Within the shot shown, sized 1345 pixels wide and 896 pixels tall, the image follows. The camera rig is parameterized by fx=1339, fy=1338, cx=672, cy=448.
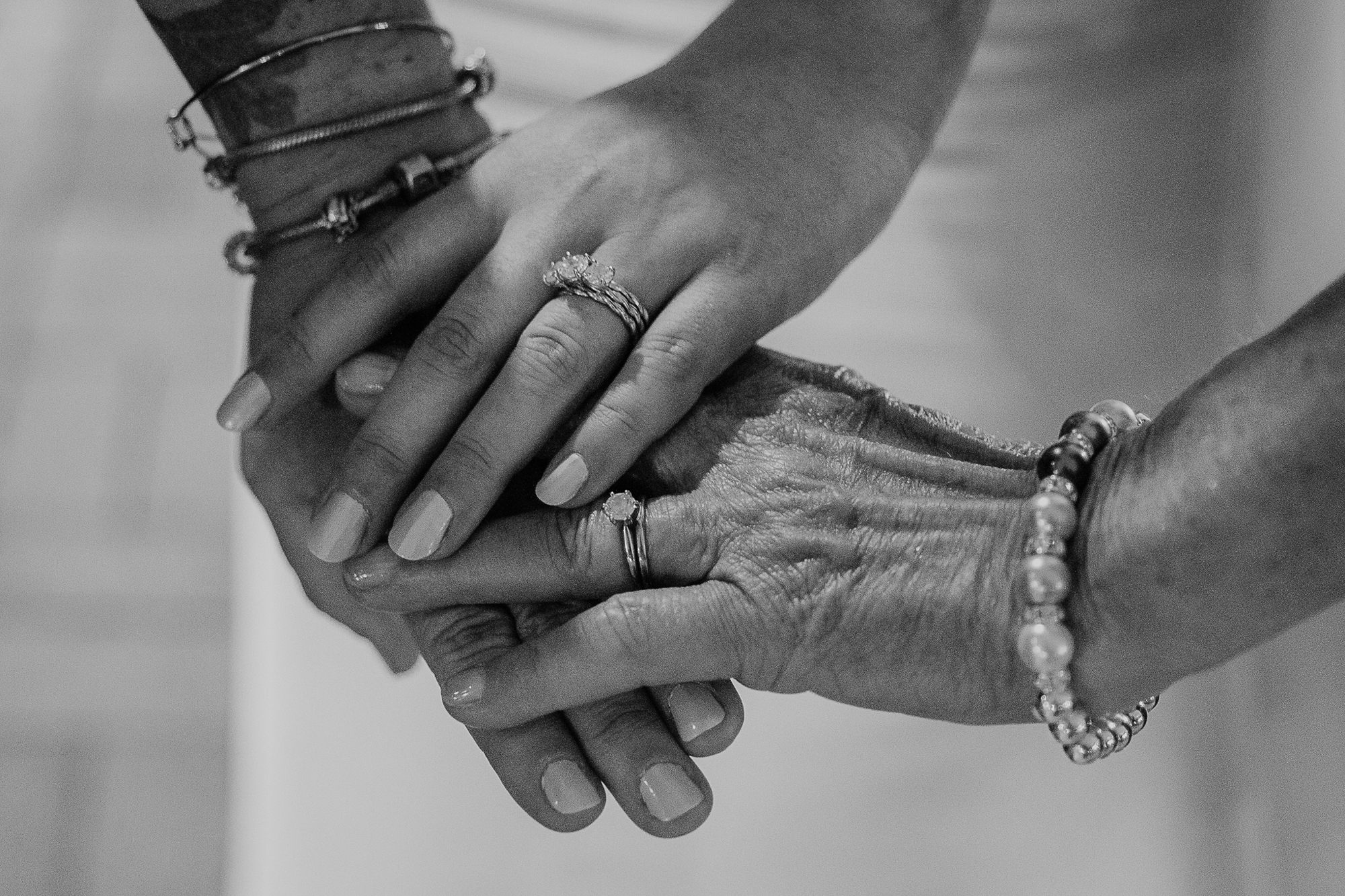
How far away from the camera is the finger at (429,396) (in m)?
0.81

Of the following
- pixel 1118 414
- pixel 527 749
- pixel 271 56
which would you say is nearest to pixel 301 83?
pixel 271 56

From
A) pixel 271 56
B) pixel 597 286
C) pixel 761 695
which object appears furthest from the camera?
pixel 761 695

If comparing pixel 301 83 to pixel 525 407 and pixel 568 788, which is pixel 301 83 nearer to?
pixel 525 407

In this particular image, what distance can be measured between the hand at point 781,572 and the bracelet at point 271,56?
1.20 ft

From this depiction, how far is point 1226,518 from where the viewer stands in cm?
61

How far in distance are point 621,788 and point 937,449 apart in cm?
29

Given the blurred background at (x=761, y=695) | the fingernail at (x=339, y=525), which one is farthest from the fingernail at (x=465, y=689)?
the blurred background at (x=761, y=695)

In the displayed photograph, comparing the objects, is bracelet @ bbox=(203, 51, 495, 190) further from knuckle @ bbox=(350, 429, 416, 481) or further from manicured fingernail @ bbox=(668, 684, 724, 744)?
manicured fingernail @ bbox=(668, 684, 724, 744)

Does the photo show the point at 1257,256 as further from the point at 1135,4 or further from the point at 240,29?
the point at 240,29

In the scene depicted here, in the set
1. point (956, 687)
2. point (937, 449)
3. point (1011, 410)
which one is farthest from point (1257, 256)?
point (956, 687)

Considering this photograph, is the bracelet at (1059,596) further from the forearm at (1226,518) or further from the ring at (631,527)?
the ring at (631,527)

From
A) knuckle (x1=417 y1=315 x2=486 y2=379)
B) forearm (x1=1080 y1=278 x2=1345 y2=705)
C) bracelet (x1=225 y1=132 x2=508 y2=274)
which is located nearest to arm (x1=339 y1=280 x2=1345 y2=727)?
forearm (x1=1080 y1=278 x2=1345 y2=705)

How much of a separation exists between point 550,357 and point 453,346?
0.06 metres

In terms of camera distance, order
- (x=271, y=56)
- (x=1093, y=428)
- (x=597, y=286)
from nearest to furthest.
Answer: (x=1093, y=428)
(x=597, y=286)
(x=271, y=56)
